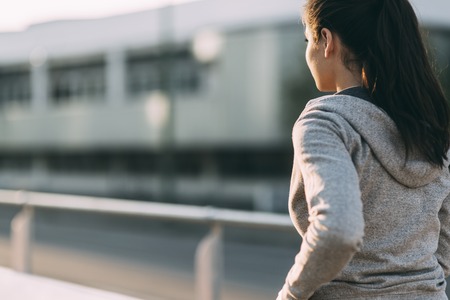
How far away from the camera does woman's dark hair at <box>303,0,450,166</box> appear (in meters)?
1.69

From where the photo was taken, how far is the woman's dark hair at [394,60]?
169cm

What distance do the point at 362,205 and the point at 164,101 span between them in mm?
27042

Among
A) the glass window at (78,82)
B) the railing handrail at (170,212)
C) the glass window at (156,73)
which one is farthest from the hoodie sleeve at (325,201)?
the glass window at (78,82)

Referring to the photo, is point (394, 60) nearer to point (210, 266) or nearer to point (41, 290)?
point (210, 266)

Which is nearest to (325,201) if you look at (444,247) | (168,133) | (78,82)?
(444,247)

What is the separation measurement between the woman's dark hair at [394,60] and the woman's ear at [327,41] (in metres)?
0.01

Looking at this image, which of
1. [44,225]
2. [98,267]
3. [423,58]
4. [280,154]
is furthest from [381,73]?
[280,154]

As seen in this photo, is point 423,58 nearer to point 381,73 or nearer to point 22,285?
point 381,73

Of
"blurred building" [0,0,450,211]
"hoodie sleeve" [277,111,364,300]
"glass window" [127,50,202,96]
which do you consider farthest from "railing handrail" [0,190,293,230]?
"glass window" [127,50,202,96]

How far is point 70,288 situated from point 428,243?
499 centimetres

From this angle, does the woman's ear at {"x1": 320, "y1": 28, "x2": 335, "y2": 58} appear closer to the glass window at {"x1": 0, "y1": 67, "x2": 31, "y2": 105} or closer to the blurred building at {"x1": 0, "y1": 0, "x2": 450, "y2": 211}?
the blurred building at {"x1": 0, "y1": 0, "x2": 450, "y2": 211}

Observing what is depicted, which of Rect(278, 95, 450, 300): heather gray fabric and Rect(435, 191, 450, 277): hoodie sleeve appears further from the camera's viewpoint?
Rect(435, 191, 450, 277): hoodie sleeve

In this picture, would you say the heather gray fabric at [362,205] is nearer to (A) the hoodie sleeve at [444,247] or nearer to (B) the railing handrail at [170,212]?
(A) the hoodie sleeve at [444,247]

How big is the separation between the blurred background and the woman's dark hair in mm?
9836
